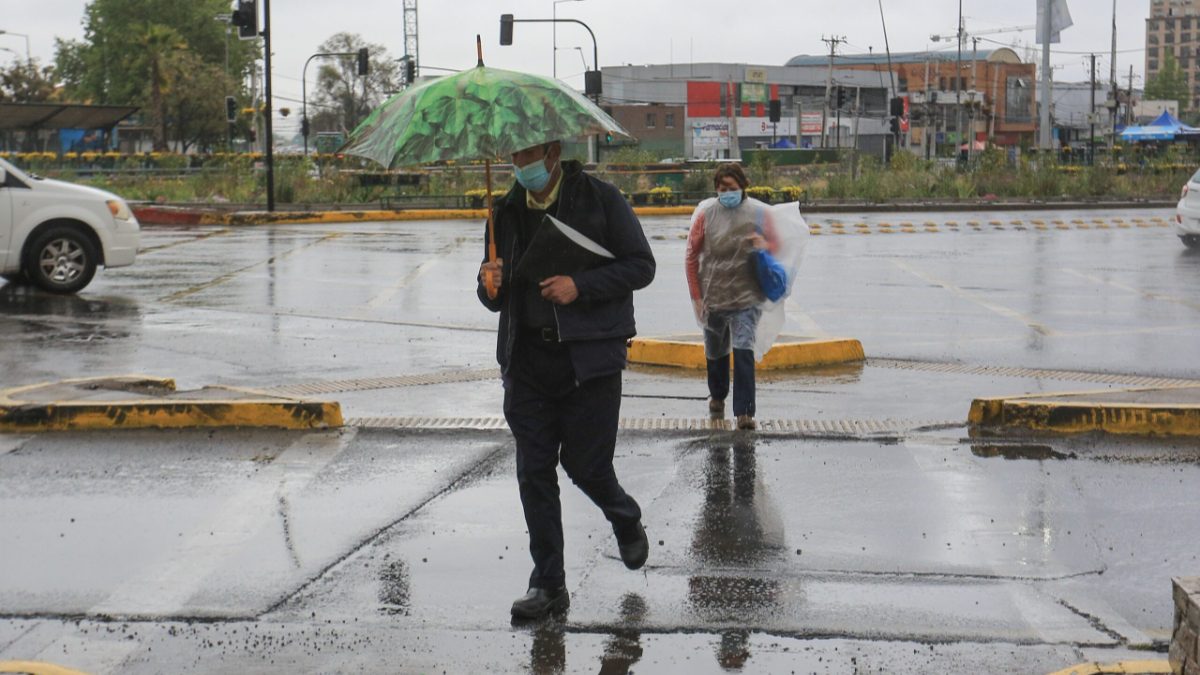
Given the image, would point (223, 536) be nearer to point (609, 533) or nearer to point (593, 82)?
point (609, 533)

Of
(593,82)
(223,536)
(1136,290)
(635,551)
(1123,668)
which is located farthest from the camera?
(593,82)

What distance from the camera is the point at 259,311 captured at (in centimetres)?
1352

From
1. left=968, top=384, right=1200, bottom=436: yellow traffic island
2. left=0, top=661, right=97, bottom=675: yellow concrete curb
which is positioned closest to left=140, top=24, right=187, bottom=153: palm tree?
left=968, top=384, right=1200, bottom=436: yellow traffic island

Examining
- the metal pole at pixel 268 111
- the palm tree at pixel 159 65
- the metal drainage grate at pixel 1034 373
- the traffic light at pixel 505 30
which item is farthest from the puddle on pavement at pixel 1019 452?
the palm tree at pixel 159 65

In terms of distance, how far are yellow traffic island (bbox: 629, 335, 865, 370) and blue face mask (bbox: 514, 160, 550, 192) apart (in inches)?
213

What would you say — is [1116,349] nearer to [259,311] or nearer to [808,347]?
[808,347]

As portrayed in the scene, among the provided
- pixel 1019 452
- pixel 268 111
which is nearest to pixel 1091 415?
pixel 1019 452

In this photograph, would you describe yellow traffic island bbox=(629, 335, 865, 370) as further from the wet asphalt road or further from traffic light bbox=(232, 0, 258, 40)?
traffic light bbox=(232, 0, 258, 40)

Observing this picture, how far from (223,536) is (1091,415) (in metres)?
4.90

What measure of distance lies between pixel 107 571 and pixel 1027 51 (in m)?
126

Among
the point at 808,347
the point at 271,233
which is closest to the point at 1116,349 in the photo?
the point at 808,347

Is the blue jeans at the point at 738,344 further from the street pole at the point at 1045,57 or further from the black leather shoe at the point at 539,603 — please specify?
the street pole at the point at 1045,57

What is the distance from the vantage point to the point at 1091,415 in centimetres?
762

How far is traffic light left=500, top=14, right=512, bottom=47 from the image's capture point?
40.6 meters
